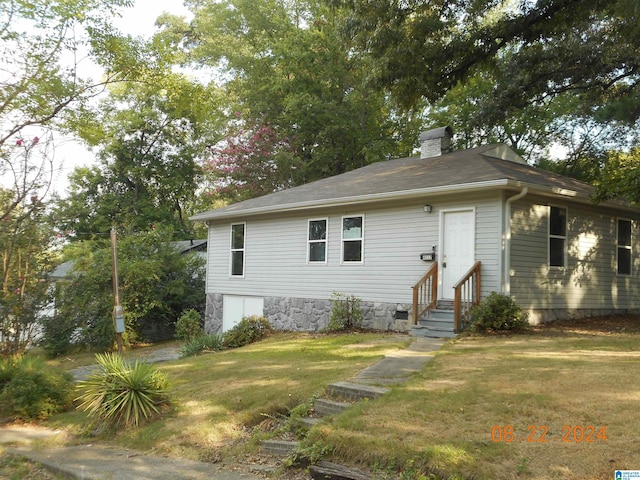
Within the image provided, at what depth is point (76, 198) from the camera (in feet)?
102

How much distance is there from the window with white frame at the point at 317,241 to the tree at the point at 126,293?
18.9ft

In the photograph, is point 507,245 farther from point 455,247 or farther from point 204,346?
point 204,346

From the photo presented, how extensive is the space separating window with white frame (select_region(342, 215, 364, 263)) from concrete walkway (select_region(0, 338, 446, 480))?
5241 millimetres

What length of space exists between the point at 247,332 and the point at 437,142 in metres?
7.37

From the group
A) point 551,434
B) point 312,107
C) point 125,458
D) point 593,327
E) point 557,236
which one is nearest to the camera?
point 551,434

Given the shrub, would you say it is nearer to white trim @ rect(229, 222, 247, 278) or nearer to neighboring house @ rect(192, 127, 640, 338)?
neighboring house @ rect(192, 127, 640, 338)

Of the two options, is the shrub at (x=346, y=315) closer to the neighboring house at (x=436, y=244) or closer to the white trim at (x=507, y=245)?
the neighboring house at (x=436, y=244)

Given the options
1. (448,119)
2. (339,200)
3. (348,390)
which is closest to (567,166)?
(448,119)

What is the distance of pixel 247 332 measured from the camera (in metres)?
12.6

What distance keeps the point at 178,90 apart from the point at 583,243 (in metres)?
9.90

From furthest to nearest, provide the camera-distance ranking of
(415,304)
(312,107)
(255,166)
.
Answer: (255,166)
(312,107)
(415,304)

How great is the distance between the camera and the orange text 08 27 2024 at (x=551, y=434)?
4.13 m

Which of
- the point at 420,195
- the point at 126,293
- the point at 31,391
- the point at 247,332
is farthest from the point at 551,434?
the point at 126,293

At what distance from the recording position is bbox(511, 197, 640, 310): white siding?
34.8 feet
